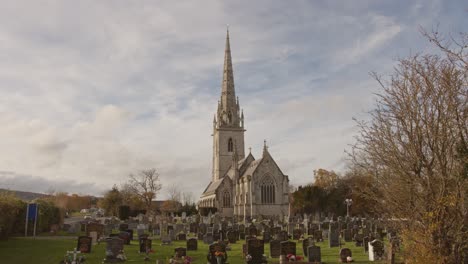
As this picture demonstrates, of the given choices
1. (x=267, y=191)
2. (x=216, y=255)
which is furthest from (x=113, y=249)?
(x=267, y=191)

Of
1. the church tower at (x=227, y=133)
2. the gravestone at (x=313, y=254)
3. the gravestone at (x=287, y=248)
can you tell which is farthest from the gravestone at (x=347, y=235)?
the church tower at (x=227, y=133)

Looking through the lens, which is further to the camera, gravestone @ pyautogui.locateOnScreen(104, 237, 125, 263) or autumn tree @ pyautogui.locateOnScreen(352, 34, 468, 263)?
gravestone @ pyautogui.locateOnScreen(104, 237, 125, 263)

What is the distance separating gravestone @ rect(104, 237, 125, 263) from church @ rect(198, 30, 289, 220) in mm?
34490

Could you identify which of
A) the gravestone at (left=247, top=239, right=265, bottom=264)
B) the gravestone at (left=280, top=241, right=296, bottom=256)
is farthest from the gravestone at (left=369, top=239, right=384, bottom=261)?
the gravestone at (left=247, top=239, right=265, bottom=264)

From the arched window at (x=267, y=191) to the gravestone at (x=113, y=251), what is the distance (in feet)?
130

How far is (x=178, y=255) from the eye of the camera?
51.0 feet

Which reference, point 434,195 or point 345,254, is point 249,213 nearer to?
point 345,254

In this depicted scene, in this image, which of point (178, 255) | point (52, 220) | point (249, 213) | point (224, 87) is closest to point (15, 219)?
point (52, 220)

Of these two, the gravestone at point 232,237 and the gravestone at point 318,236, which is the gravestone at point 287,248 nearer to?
the gravestone at point 232,237

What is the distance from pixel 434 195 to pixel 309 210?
49.3 m

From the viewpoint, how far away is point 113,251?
16.6m

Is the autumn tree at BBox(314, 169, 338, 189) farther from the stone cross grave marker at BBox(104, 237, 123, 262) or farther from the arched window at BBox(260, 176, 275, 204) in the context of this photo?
the stone cross grave marker at BBox(104, 237, 123, 262)

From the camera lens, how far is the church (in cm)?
5522

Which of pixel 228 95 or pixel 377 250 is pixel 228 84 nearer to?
pixel 228 95
